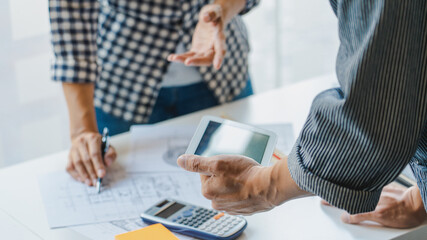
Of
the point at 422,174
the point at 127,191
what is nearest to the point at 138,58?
the point at 127,191

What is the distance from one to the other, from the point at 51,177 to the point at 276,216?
454 millimetres

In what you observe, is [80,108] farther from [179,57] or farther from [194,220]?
[194,220]

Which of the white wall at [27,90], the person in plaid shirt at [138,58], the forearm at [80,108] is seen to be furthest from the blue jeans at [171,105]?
the white wall at [27,90]

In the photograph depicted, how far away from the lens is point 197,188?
1.09m

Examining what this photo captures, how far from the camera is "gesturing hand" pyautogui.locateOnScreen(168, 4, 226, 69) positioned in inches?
47.0

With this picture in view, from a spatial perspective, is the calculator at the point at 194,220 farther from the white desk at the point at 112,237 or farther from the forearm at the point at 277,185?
the forearm at the point at 277,185

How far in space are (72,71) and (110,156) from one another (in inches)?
10.2

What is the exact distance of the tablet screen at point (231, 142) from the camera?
3.08 feet

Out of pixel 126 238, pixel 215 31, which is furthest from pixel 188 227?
pixel 215 31

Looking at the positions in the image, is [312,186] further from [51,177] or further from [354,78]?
[51,177]

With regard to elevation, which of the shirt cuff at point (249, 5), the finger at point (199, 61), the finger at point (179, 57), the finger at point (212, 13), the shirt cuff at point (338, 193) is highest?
the finger at point (212, 13)

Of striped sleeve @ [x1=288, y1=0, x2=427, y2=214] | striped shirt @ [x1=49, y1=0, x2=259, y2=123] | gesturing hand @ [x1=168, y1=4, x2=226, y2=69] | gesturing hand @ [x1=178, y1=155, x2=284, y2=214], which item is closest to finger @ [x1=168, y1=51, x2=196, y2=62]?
gesturing hand @ [x1=168, y1=4, x2=226, y2=69]

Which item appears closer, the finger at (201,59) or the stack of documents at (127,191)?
the stack of documents at (127,191)

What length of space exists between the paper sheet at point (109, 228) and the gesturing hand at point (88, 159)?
0.16 meters
